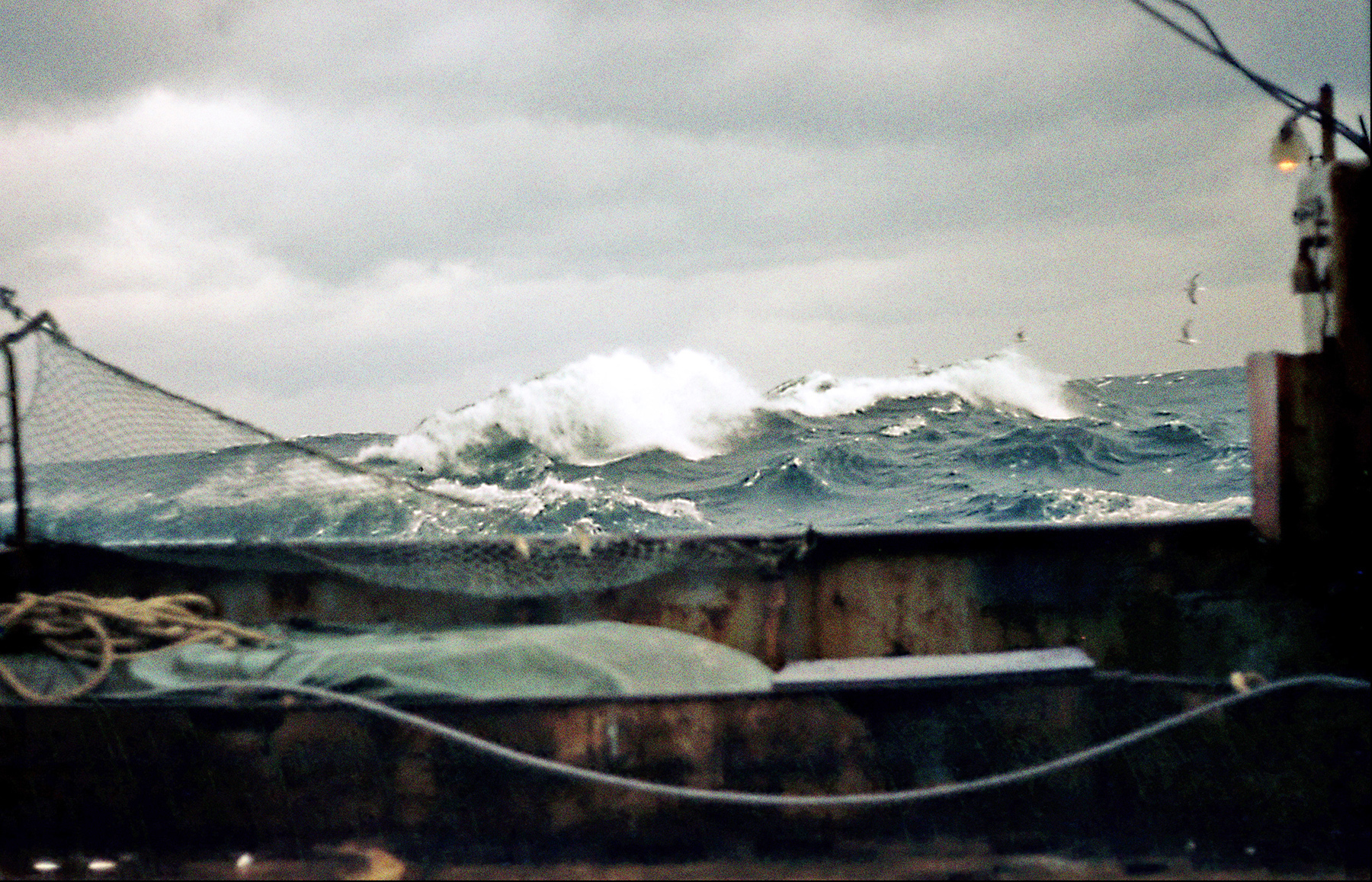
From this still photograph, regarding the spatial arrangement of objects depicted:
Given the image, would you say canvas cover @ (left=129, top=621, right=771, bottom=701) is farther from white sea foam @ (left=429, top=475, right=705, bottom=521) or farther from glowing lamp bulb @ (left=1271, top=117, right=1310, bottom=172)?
white sea foam @ (left=429, top=475, right=705, bottom=521)

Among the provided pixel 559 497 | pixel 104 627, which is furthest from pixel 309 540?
pixel 559 497

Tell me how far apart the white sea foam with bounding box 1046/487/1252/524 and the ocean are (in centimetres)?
8

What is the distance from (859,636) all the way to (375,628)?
2.66 metres

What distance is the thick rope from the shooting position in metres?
5.64

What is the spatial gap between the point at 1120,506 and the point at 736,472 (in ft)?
43.6

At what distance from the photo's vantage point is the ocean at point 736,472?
934 centimetres

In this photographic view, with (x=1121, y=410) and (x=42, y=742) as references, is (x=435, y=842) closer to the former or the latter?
(x=42, y=742)

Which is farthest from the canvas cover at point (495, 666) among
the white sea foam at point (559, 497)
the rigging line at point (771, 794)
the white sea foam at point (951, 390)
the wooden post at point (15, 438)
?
the white sea foam at point (951, 390)

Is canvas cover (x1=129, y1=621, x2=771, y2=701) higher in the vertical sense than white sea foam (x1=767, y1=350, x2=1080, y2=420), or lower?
lower

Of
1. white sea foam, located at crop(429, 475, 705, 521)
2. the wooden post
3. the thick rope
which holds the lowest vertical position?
the thick rope

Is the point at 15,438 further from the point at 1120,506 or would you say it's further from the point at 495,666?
the point at 1120,506

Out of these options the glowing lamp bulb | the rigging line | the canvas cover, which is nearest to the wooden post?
the canvas cover

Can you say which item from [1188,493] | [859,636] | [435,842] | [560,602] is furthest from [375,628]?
[1188,493]

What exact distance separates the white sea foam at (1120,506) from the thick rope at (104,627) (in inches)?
782
